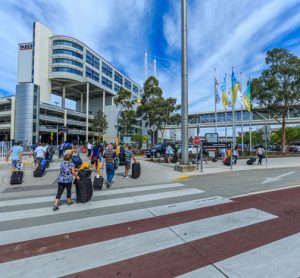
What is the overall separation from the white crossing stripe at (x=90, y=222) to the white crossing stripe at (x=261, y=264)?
Result: 2312 mm

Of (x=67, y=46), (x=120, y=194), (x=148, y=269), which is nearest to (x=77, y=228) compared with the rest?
(x=148, y=269)

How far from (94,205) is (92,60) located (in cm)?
6940

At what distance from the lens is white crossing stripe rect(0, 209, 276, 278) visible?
9.95 ft

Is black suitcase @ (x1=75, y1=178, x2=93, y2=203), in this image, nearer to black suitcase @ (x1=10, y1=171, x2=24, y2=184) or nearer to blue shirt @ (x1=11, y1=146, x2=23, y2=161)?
black suitcase @ (x1=10, y1=171, x2=24, y2=184)

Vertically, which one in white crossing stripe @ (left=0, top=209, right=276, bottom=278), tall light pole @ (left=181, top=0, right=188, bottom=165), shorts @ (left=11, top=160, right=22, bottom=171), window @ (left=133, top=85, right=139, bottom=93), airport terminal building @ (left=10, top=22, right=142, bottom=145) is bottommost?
white crossing stripe @ (left=0, top=209, right=276, bottom=278)

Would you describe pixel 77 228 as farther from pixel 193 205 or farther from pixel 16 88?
pixel 16 88

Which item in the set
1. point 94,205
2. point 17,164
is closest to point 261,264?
point 94,205

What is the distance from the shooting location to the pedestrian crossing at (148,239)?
3.02 meters

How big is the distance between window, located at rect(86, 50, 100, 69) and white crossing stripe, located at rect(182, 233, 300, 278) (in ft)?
231

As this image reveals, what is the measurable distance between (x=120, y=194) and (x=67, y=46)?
207 ft

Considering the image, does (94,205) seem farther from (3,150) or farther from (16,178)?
(3,150)

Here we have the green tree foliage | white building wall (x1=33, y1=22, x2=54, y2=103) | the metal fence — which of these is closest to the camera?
the metal fence

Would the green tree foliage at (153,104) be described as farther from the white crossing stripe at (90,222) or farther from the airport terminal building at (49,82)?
the airport terminal building at (49,82)

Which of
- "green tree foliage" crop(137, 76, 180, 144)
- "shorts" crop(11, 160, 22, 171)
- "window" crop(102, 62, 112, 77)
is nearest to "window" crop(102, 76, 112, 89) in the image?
"window" crop(102, 62, 112, 77)
